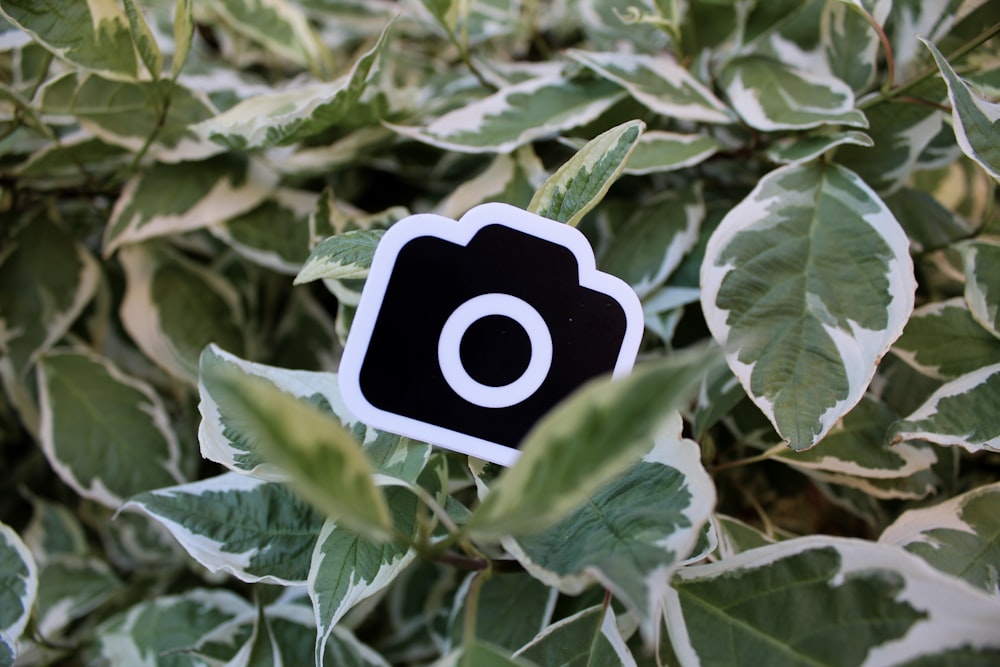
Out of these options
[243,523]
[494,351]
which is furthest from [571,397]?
[243,523]

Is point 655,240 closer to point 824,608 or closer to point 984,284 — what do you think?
point 984,284

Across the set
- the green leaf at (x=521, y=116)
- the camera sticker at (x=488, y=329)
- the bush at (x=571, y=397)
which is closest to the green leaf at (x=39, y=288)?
the bush at (x=571, y=397)

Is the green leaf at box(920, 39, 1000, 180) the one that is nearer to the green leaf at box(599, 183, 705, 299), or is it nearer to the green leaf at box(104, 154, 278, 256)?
the green leaf at box(599, 183, 705, 299)

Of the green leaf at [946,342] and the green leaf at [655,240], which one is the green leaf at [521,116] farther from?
the green leaf at [946,342]

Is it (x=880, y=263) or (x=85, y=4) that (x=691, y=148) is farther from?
(x=85, y=4)

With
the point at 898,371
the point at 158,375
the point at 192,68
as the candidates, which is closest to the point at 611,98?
the point at 898,371
